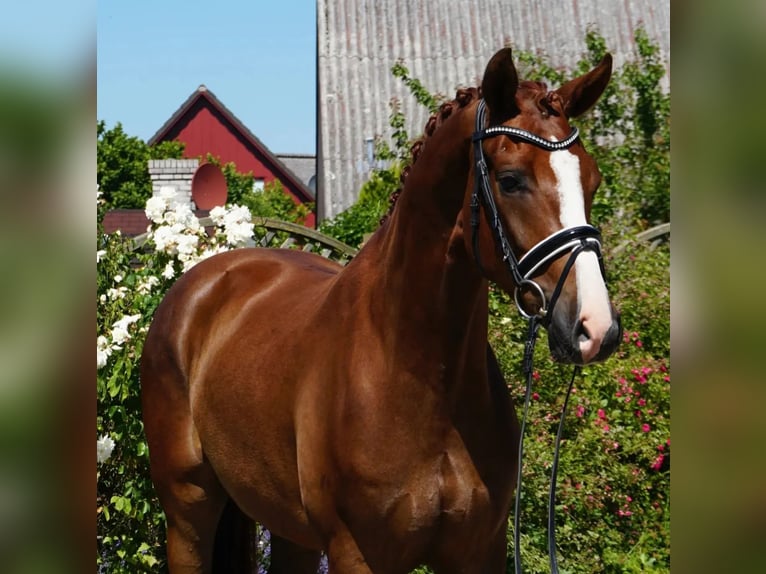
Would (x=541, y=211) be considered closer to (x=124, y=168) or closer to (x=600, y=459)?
(x=600, y=459)

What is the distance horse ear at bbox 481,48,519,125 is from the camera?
6.97ft

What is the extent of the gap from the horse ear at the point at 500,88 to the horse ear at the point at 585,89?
0.19 m

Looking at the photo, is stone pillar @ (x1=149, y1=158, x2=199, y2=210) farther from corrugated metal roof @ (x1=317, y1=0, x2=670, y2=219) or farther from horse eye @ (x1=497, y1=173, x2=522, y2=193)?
horse eye @ (x1=497, y1=173, x2=522, y2=193)

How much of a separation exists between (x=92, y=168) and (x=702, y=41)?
0.46 metres

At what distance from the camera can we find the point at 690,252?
0.66 m

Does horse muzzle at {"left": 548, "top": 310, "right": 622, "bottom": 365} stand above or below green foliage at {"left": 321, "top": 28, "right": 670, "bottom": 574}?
above

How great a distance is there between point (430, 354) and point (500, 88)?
694 millimetres

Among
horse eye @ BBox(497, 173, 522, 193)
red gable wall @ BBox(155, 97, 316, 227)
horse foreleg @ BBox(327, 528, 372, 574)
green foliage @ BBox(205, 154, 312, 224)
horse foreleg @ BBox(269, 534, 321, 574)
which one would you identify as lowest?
horse foreleg @ BBox(269, 534, 321, 574)

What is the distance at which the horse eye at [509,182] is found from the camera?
2098 millimetres

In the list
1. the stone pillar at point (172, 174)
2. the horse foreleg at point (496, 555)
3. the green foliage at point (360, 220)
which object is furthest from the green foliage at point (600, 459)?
the stone pillar at point (172, 174)

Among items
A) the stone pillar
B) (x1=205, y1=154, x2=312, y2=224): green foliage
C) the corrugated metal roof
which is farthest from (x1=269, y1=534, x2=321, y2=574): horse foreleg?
(x1=205, y1=154, x2=312, y2=224): green foliage

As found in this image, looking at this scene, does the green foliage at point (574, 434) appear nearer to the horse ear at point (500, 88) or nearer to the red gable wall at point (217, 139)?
the horse ear at point (500, 88)

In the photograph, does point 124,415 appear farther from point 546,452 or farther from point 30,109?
point 30,109

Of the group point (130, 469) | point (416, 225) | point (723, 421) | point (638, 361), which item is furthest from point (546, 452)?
point (723, 421)
